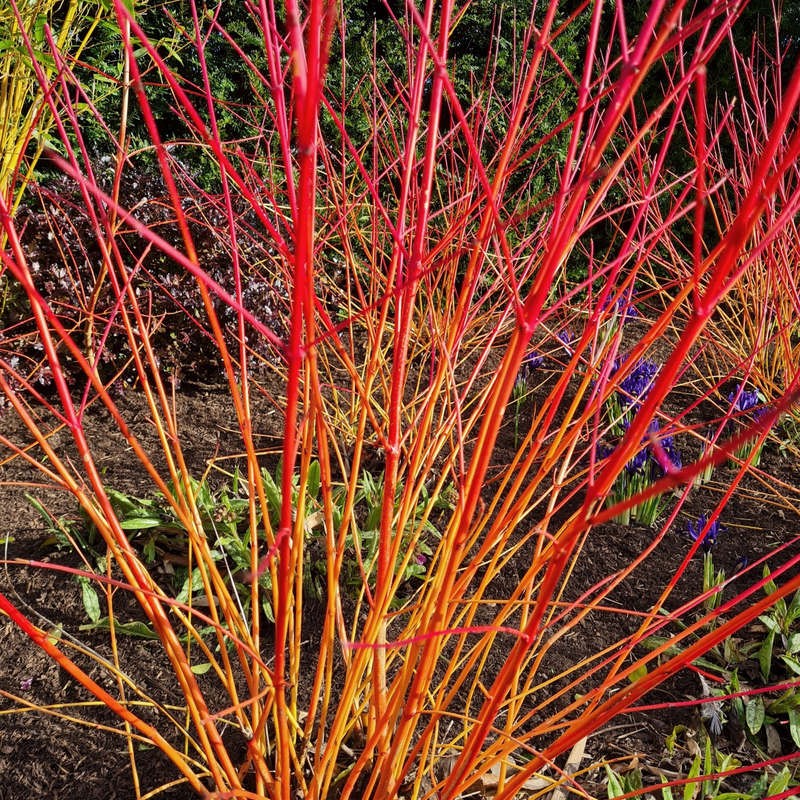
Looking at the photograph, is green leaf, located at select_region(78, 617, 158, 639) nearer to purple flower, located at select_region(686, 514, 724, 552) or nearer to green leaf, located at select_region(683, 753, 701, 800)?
green leaf, located at select_region(683, 753, 701, 800)

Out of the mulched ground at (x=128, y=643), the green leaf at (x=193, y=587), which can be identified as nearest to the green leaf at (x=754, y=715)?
the mulched ground at (x=128, y=643)

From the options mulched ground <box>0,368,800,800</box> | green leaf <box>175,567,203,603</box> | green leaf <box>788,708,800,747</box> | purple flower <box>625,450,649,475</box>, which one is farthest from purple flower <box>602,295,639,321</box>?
green leaf <box>175,567,203,603</box>

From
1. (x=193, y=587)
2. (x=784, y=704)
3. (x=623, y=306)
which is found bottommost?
(x=193, y=587)

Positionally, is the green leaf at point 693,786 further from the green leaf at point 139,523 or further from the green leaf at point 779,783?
the green leaf at point 139,523

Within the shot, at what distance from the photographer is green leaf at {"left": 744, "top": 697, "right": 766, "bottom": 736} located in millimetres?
1671

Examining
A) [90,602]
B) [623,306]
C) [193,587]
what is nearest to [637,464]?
[623,306]

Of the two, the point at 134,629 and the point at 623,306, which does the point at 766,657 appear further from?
the point at 134,629

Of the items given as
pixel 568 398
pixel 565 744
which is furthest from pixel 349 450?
pixel 565 744

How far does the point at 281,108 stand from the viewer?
76 centimetres

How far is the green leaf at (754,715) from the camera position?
167 cm

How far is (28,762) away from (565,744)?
1216 mm

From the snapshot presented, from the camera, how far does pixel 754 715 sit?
1690 mm

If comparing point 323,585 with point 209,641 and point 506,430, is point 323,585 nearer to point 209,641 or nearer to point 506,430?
point 209,641

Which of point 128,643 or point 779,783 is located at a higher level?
point 779,783
